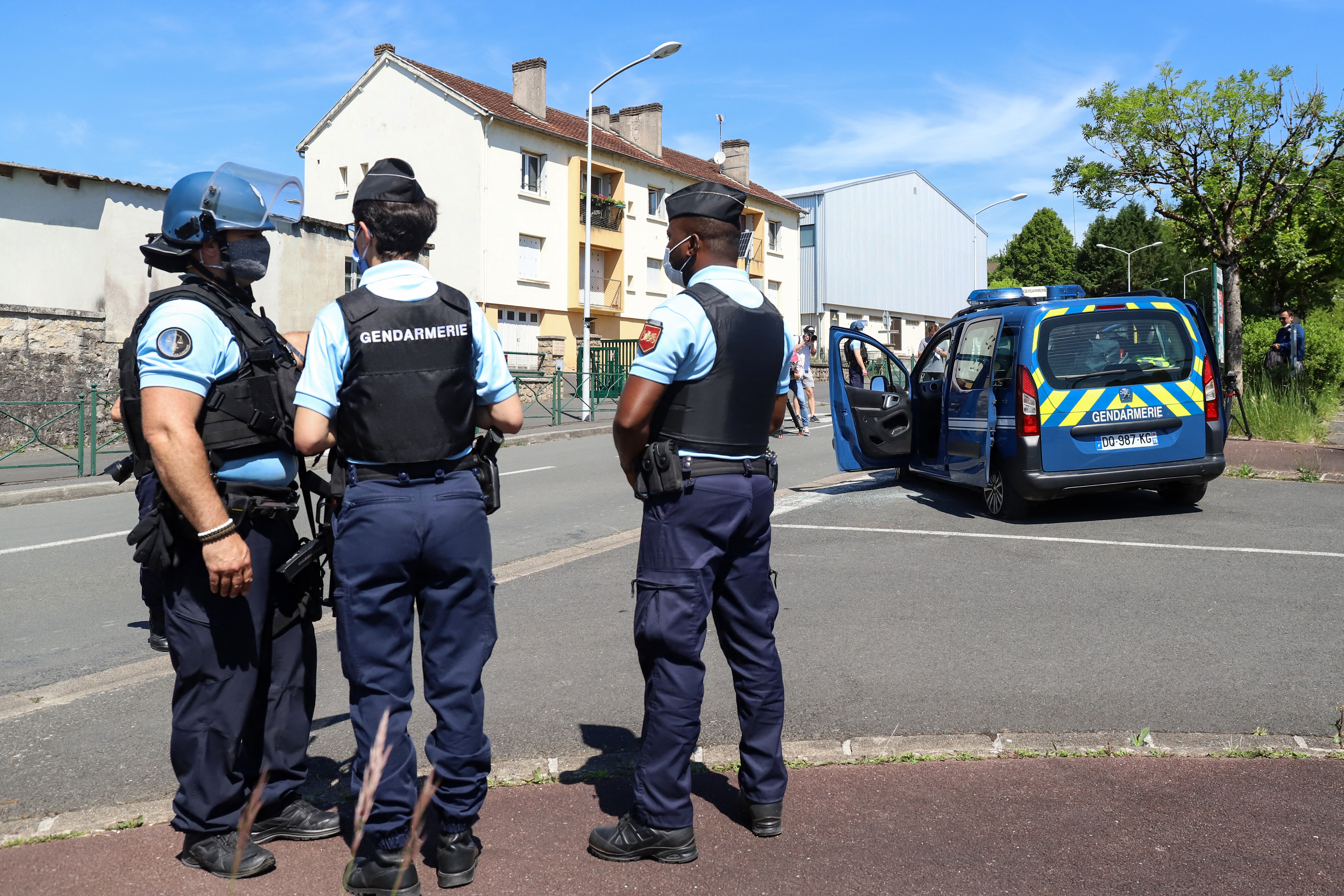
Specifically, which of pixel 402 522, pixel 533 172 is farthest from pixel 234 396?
pixel 533 172

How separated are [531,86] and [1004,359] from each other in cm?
3047

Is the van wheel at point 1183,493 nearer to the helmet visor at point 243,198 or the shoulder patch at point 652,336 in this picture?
the shoulder patch at point 652,336

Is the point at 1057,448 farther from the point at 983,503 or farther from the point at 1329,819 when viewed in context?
the point at 1329,819

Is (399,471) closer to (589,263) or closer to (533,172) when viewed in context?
(589,263)

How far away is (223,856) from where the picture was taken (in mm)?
3002

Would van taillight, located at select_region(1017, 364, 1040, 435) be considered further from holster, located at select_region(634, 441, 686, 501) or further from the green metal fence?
the green metal fence

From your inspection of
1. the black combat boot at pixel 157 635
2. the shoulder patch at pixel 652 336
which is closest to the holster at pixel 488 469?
the shoulder patch at pixel 652 336

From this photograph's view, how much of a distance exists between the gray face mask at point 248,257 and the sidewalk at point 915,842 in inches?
65.7

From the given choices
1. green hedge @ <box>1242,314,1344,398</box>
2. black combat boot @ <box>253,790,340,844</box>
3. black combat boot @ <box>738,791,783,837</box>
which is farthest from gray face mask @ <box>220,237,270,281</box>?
green hedge @ <box>1242,314,1344,398</box>

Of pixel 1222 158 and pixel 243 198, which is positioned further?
pixel 1222 158

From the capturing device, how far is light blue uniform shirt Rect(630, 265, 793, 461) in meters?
3.12

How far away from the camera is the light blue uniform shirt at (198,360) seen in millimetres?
2891

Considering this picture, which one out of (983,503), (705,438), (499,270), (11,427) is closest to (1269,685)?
(705,438)

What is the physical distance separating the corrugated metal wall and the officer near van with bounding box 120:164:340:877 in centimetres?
4766
